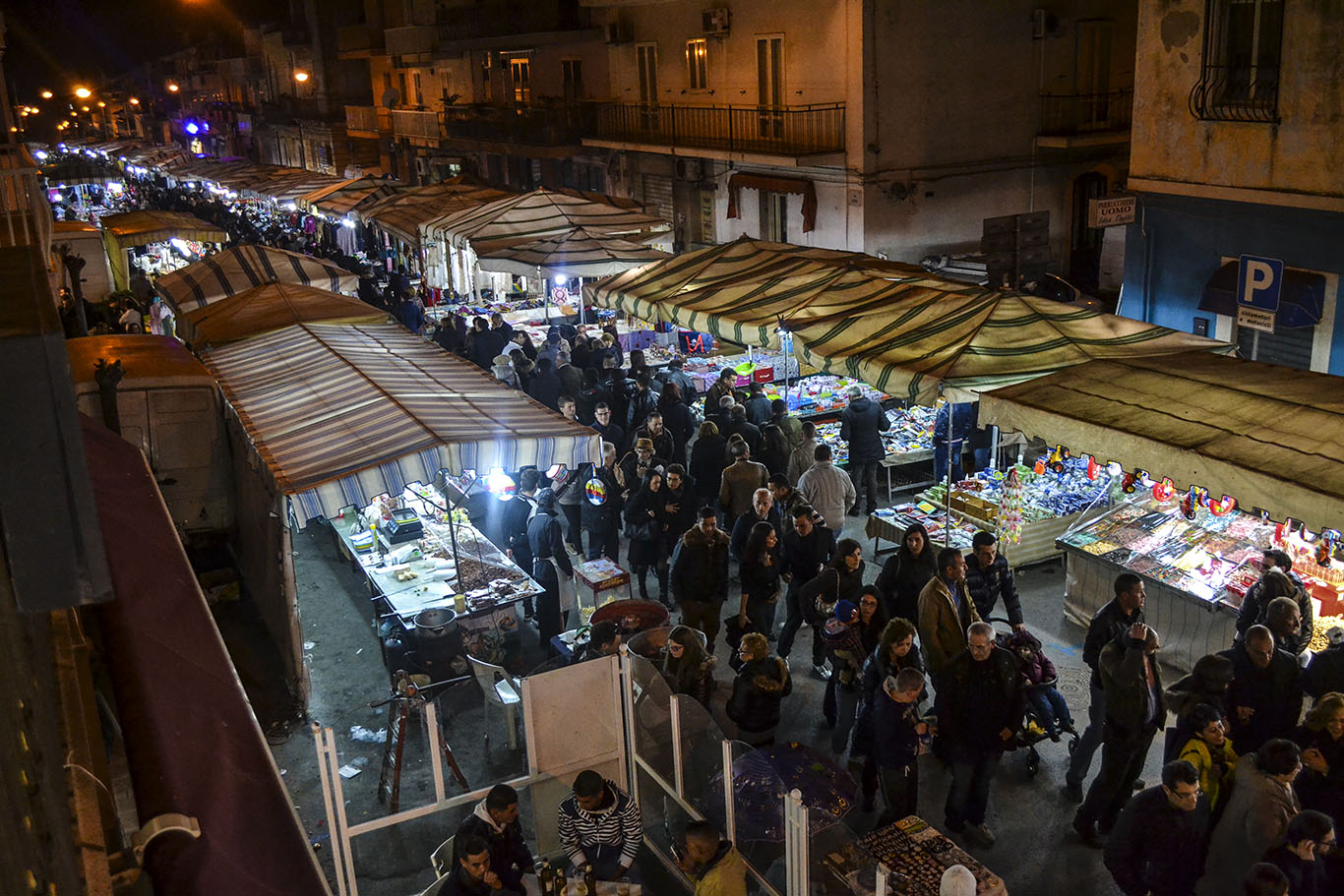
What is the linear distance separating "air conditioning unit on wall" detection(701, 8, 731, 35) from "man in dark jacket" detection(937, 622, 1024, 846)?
Result: 19.5 m

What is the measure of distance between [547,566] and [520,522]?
1.30m

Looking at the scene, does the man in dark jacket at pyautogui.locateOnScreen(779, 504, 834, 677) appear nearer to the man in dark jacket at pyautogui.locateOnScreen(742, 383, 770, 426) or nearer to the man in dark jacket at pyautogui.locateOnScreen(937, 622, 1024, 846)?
the man in dark jacket at pyautogui.locateOnScreen(937, 622, 1024, 846)

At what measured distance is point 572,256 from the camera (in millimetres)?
18281

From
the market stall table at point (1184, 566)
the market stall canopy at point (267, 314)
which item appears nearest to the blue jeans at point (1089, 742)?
the market stall table at point (1184, 566)

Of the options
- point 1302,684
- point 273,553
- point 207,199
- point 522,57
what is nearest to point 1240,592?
point 1302,684

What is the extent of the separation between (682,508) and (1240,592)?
4.98 metres

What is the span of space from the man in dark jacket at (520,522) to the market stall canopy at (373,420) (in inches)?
35.1

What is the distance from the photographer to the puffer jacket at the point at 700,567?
32.4 ft

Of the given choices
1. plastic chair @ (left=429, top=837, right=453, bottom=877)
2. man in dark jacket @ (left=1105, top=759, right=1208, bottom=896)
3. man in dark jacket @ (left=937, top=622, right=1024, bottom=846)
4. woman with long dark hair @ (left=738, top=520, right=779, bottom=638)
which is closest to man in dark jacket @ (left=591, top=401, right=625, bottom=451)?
woman with long dark hair @ (left=738, top=520, right=779, bottom=638)

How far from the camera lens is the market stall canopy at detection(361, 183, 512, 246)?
24.0m

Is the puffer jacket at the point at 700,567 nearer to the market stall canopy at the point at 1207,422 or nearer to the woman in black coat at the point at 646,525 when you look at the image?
the woman in black coat at the point at 646,525

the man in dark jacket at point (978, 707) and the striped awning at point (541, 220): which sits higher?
the striped awning at point (541, 220)

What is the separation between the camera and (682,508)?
11.3 metres

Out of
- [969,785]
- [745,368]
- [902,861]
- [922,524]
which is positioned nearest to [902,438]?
[922,524]
